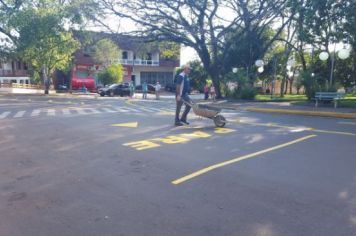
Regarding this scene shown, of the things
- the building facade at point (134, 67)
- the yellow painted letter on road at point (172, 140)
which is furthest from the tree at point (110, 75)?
the yellow painted letter on road at point (172, 140)

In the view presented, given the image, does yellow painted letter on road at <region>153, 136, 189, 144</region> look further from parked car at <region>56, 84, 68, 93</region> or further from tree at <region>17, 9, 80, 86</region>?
parked car at <region>56, 84, 68, 93</region>

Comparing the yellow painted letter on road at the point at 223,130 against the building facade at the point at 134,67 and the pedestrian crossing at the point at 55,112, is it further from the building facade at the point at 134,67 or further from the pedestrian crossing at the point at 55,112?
the building facade at the point at 134,67

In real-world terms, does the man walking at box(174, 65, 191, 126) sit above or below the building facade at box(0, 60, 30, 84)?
below

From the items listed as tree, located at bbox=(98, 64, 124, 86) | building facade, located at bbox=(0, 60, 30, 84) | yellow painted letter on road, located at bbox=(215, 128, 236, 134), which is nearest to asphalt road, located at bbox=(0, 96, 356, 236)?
yellow painted letter on road, located at bbox=(215, 128, 236, 134)

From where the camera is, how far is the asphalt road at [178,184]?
405 cm

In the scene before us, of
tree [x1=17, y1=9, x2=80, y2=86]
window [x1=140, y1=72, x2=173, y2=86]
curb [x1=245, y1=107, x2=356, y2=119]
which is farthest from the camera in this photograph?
window [x1=140, y1=72, x2=173, y2=86]

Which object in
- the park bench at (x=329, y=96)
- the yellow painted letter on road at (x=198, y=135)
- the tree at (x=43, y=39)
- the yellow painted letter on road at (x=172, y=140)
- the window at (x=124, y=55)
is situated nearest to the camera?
the yellow painted letter on road at (x=172, y=140)

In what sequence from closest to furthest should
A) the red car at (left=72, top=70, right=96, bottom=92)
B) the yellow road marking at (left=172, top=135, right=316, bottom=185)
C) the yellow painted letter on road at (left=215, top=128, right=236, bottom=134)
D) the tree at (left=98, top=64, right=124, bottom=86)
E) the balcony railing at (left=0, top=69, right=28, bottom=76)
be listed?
1. the yellow road marking at (left=172, top=135, right=316, bottom=185)
2. the yellow painted letter on road at (left=215, top=128, right=236, bottom=134)
3. the tree at (left=98, top=64, right=124, bottom=86)
4. the red car at (left=72, top=70, right=96, bottom=92)
5. the balcony railing at (left=0, top=69, right=28, bottom=76)

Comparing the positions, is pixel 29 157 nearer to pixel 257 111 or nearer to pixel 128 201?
pixel 128 201

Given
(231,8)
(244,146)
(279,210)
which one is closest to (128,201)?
(279,210)

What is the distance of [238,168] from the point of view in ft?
20.7

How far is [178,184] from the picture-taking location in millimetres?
5449

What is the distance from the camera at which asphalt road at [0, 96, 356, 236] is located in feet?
13.3

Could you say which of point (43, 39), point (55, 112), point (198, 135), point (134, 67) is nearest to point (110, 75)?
point (43, 39)
